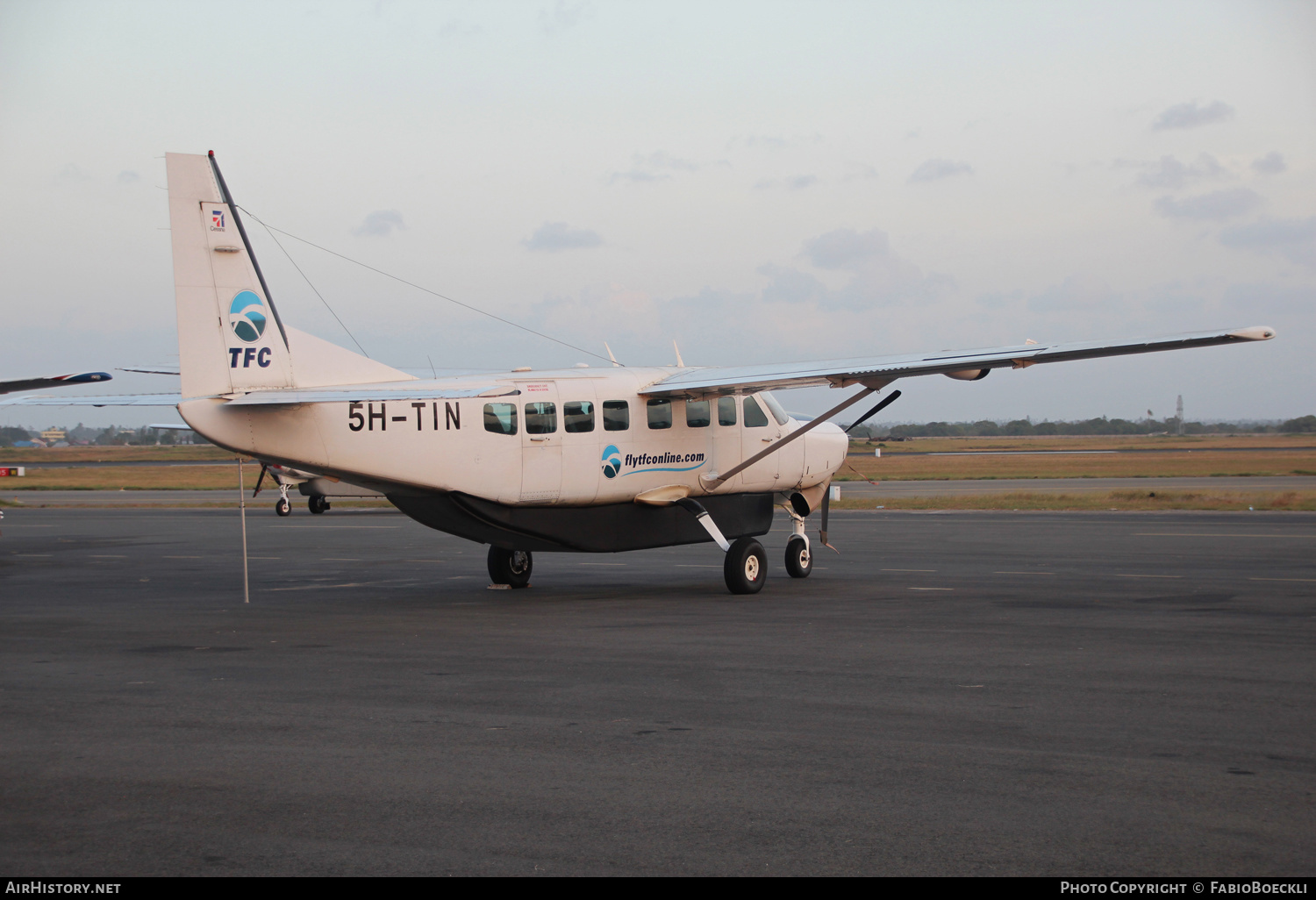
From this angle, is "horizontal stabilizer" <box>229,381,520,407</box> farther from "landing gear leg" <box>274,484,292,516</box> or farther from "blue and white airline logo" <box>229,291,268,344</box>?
"landing gear leg" <box>274,484,292,516</box>

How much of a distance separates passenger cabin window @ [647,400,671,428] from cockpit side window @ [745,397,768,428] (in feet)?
5.28

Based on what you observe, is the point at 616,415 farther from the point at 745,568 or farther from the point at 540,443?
the point at 745,568

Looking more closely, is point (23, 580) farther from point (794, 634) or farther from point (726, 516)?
point (794, 634)

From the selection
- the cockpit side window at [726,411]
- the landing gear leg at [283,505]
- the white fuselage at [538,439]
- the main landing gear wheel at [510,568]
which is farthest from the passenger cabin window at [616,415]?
the landing gear leg at [283,505]

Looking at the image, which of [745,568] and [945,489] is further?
[945,489]

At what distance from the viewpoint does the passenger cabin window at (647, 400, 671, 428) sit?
16.0m

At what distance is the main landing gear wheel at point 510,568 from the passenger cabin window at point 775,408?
451 centimetres

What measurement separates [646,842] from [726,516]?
12.1 m

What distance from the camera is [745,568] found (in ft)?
51.8

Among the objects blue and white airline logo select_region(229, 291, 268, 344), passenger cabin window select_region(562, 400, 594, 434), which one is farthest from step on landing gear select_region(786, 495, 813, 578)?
blue and white airline logo select_region(229, 291, 268, 344)

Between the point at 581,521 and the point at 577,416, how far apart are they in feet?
4.86
